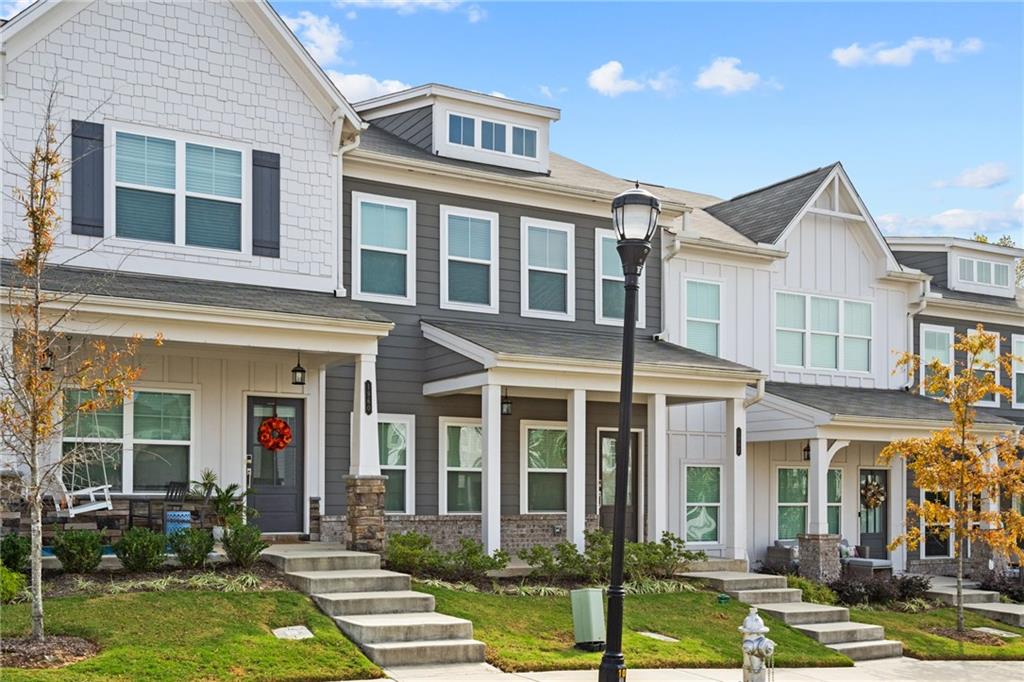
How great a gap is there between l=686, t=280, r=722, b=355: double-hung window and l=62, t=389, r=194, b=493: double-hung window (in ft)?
32.3

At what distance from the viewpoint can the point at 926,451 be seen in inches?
730

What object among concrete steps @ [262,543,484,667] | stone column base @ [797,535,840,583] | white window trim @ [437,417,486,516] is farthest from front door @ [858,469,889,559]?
concrete steps @ [262,543,484,667]

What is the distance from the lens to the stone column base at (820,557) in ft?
67.9

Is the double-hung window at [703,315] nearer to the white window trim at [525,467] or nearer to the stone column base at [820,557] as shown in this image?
the white window trim at [525,467]

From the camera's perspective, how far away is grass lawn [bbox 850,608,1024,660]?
55.6ft

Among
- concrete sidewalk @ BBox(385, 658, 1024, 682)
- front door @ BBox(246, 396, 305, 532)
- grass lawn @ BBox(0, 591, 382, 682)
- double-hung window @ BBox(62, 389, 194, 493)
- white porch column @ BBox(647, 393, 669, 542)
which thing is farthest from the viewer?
white porch column @ BBox(647, 393, 669, 542)

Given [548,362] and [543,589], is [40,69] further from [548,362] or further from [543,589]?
[543,589]

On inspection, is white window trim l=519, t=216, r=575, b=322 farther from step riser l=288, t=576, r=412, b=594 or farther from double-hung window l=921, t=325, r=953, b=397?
double-hung window l=921, t=325, r=953, b=397

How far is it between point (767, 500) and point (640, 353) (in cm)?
523

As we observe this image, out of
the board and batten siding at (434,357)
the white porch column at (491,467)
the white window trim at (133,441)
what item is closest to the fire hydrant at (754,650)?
the white porch column at (491,467)

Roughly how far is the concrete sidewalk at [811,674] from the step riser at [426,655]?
4.2 inches

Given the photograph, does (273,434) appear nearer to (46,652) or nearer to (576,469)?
(576,469)

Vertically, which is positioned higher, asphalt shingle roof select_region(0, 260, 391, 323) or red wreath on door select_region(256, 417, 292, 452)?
asphalt shingle roof select_region(0, 260, 391, 323)

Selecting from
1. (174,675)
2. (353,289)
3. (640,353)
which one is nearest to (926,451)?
(640,353)
